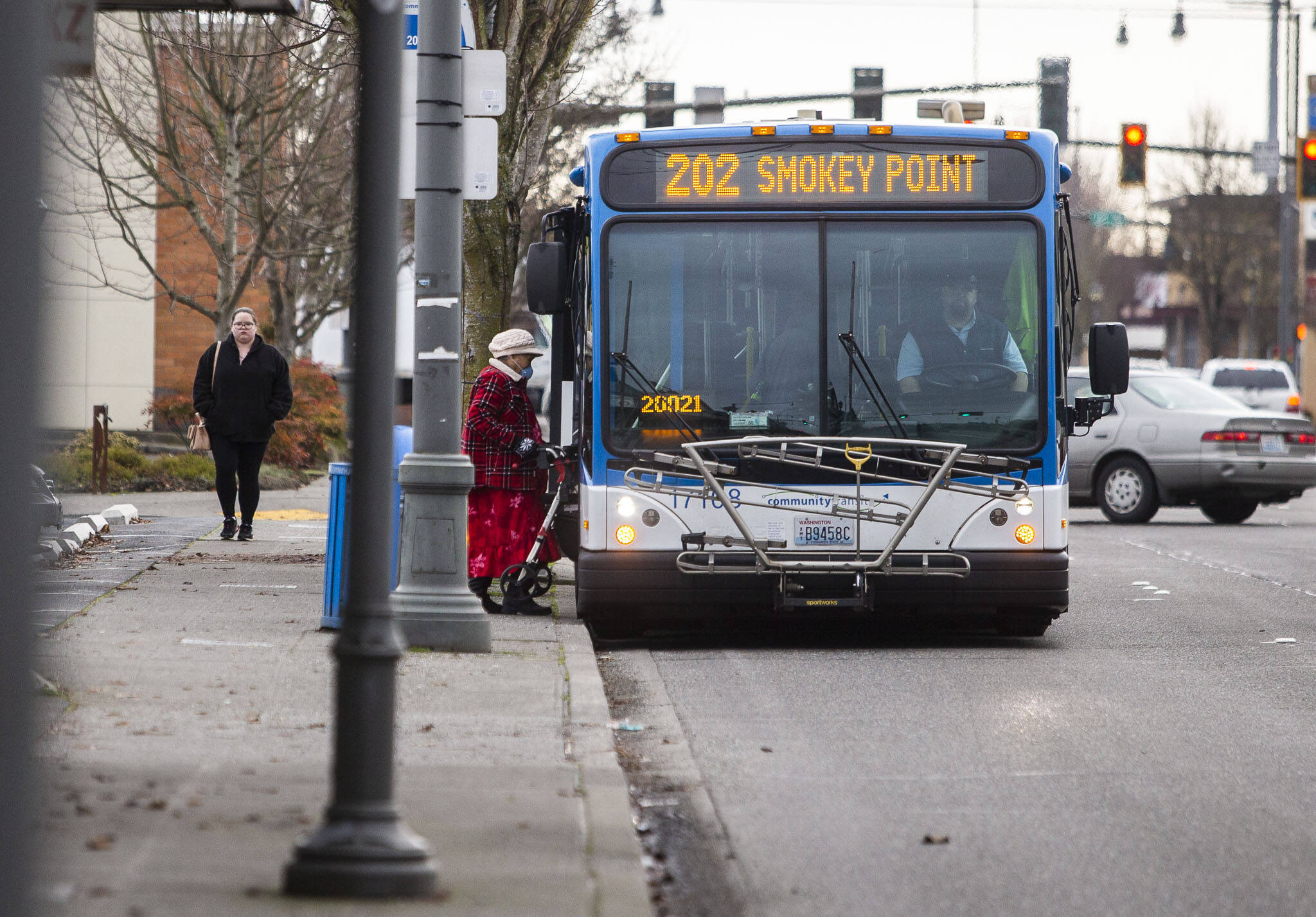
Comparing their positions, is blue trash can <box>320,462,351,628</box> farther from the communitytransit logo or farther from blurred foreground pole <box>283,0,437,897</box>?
blurred foreground pole <box>283,0,437,897</box>

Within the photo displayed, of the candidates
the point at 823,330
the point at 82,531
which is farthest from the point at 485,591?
the point at 82,531

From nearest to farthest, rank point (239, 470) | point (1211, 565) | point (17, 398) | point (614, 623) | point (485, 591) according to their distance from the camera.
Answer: point (17, 398)
point (614, 623)
point (485, 591)
point (239, 470)
point (1211, 565)

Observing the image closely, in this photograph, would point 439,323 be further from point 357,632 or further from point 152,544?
point 152,544

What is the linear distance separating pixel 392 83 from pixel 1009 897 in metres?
2.72

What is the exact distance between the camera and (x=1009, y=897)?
502 centimetres

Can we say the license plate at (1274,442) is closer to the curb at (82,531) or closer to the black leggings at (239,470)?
the black leggings at (239,470)

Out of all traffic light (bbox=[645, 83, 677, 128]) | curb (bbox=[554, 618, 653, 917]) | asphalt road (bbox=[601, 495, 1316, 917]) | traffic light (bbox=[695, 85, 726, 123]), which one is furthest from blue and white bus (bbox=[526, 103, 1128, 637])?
traffic light (bbox=[645, 83, 677, 128])

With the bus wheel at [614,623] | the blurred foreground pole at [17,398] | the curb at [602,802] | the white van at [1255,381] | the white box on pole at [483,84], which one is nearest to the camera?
the blurred foreground pole at [17,398]

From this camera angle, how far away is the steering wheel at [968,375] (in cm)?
998

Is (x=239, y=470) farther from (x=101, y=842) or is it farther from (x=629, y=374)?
(x=101, y=842)

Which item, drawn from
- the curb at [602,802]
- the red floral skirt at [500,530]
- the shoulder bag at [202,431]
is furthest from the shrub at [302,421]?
the curb at [602,802]

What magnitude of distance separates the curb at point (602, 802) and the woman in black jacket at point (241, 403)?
650 centimetres

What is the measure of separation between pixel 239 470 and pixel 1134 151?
759 inches

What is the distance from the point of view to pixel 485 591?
1105cm
